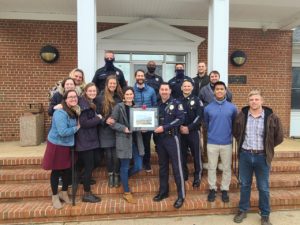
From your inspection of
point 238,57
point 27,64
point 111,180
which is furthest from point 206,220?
point 27,64

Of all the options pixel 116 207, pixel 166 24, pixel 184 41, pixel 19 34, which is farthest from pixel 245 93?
pixel 19 34

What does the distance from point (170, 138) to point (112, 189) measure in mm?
1207

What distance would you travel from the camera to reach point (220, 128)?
394 cm

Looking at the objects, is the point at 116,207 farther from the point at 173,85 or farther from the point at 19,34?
the point at 19,34

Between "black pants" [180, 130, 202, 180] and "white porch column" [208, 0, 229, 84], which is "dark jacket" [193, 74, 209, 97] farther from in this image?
"black pants" [180, 130, 202, 180]

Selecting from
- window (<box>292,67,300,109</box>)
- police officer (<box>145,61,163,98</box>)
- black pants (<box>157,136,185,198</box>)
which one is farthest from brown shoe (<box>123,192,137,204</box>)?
window (<box>292,67,300,109</box>)

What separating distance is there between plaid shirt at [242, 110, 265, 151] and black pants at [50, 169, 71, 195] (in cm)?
245

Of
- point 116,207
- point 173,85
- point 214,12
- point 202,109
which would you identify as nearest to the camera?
point 116,207

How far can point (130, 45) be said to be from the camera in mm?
7254

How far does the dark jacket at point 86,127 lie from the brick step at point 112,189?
0.78 m

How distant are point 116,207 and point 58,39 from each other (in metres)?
4.79

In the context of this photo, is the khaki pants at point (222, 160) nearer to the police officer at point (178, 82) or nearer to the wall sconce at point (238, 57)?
the police officer at point (178, 82)

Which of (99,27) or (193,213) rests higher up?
(99,27)

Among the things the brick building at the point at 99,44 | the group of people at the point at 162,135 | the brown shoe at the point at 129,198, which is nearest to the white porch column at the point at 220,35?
the group of people at the point at 162,135
